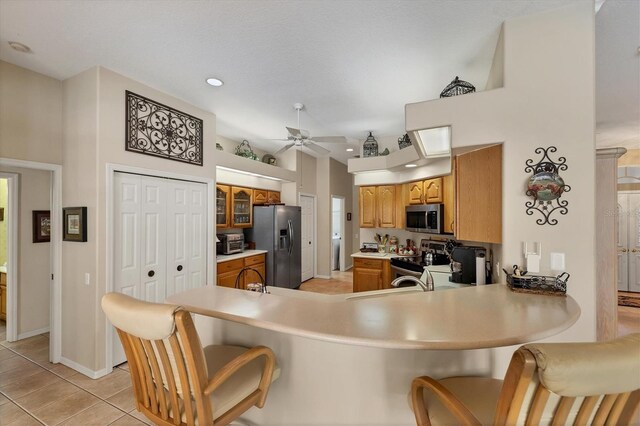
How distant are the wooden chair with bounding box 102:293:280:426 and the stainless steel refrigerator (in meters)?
3.71

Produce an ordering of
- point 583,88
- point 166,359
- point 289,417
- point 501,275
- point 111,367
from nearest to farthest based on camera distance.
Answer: point 166,359, point 289,417, point 583,88, point 501,275, point 111,367

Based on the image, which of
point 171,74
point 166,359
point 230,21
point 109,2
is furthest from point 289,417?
point 171,74

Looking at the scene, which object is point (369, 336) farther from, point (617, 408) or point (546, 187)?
point (546, 187)

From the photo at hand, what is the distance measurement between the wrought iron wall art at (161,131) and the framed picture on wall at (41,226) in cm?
187

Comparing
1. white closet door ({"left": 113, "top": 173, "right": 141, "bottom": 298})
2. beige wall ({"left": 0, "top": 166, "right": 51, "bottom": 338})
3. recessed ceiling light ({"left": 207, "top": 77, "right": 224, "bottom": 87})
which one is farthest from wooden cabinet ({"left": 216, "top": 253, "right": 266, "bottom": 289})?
recessed ceiling light ({"left": 207, "top": 77, "right": 224, "bottom": 87})

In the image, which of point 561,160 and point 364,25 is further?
point 364,25

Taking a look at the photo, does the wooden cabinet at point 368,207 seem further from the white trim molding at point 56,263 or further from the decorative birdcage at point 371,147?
the white trim molding at point 56,263

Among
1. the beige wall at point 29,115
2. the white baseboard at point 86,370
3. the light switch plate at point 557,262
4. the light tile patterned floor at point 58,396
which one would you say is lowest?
the light tile patterned floor at point 58,396

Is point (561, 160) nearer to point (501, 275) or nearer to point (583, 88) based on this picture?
point (583, 88)

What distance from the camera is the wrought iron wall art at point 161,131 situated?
9.26ft

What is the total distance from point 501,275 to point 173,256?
10.9 feet

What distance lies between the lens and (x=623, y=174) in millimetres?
4648

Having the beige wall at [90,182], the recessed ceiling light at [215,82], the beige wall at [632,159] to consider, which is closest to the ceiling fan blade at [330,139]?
the recessed ceiling light at [215,82]

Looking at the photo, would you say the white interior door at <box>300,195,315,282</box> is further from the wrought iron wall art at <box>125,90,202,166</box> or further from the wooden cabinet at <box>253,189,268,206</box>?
the wrought iron wall art at <box>125,90,202,166</box>
